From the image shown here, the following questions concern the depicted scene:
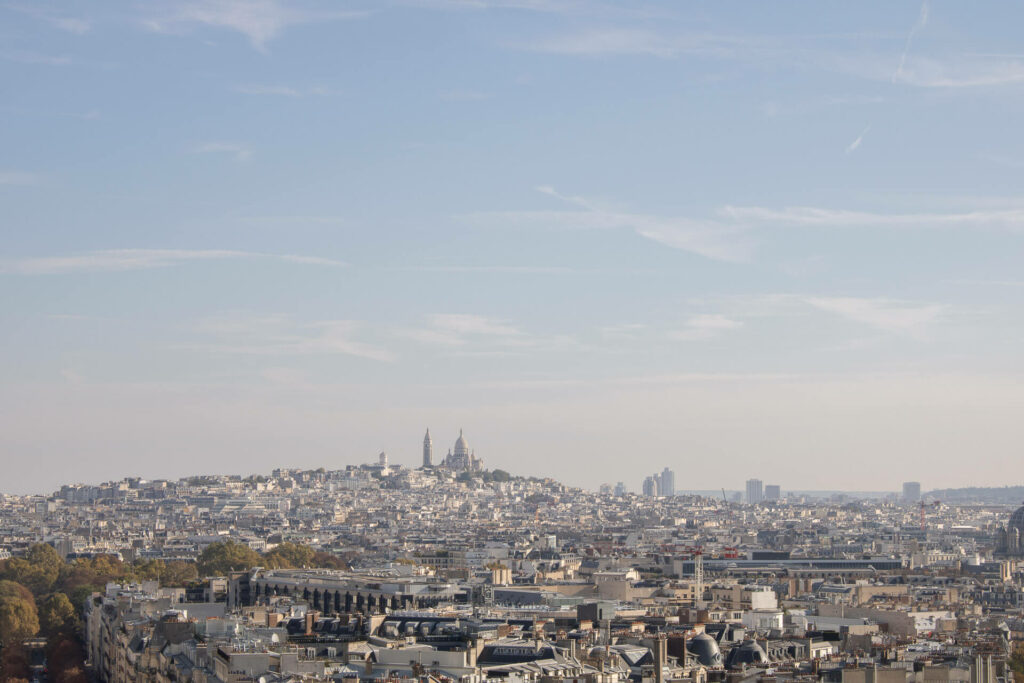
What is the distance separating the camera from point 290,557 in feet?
488

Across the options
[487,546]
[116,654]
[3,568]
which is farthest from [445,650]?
[487,546]

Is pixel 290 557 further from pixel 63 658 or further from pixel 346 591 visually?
pixel 63 658

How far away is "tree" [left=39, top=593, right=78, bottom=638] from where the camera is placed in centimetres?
9339

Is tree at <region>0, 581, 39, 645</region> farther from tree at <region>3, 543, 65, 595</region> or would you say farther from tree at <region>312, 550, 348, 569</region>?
tree at <region>312, 550, 348, 569</region>

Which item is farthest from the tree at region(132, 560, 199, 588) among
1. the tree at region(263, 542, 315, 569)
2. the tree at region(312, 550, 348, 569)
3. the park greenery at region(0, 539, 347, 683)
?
the tree at region(312, 550, 348, 569)

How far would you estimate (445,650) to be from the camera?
51.2m

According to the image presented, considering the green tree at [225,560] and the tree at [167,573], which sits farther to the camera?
the green tree at [225,560]

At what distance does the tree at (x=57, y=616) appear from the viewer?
93.4 m

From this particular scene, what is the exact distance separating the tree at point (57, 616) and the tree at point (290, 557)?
3815 centimetres

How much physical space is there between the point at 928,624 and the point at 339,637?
2688 cm

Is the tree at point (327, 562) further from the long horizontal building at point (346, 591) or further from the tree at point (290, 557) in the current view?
the long horizontal building at point (346, 591)

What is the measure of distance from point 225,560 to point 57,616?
131ft

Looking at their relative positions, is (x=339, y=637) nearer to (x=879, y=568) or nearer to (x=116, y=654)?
(x=116, y=654)

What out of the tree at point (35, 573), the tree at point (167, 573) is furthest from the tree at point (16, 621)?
the tree at point (35, 573)
